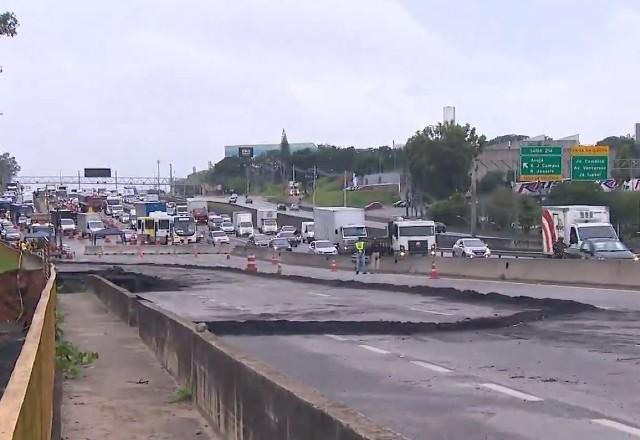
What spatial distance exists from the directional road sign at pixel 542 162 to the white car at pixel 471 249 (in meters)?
4.42

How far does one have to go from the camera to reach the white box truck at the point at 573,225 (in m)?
49.7

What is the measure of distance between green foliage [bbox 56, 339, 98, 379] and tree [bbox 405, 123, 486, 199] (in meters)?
86.5

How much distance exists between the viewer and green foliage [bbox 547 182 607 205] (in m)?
72.1

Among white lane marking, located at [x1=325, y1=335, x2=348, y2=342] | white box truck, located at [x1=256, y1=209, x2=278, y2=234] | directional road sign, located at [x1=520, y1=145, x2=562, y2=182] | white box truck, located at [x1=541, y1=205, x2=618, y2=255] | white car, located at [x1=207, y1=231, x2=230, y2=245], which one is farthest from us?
white box truck, located at [x1=256, y1=209, x2=278, y2=234]

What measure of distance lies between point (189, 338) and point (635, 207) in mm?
57018

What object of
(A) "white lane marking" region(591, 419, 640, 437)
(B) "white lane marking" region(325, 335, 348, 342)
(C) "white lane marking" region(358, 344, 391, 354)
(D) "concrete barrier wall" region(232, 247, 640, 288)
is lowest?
(B) "white lane marking" region(325, 335, 348, 342)

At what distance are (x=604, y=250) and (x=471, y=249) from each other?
54.5 feet

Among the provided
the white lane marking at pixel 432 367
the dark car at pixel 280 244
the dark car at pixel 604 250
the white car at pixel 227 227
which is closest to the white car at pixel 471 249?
the dark car at pixel 604 250

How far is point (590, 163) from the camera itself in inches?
2338

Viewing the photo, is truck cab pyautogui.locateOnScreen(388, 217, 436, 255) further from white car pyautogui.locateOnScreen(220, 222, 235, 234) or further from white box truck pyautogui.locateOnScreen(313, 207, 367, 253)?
white car pyautogui.locateOnScreen(220, 222, 235, 234)

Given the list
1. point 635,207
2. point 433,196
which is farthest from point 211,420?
point 433,196

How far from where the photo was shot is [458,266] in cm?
4659

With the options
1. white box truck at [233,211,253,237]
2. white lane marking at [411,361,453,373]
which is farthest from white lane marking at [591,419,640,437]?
white box truck at [233,211,253,237]

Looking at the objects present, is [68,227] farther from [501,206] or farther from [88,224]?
[501,206]
